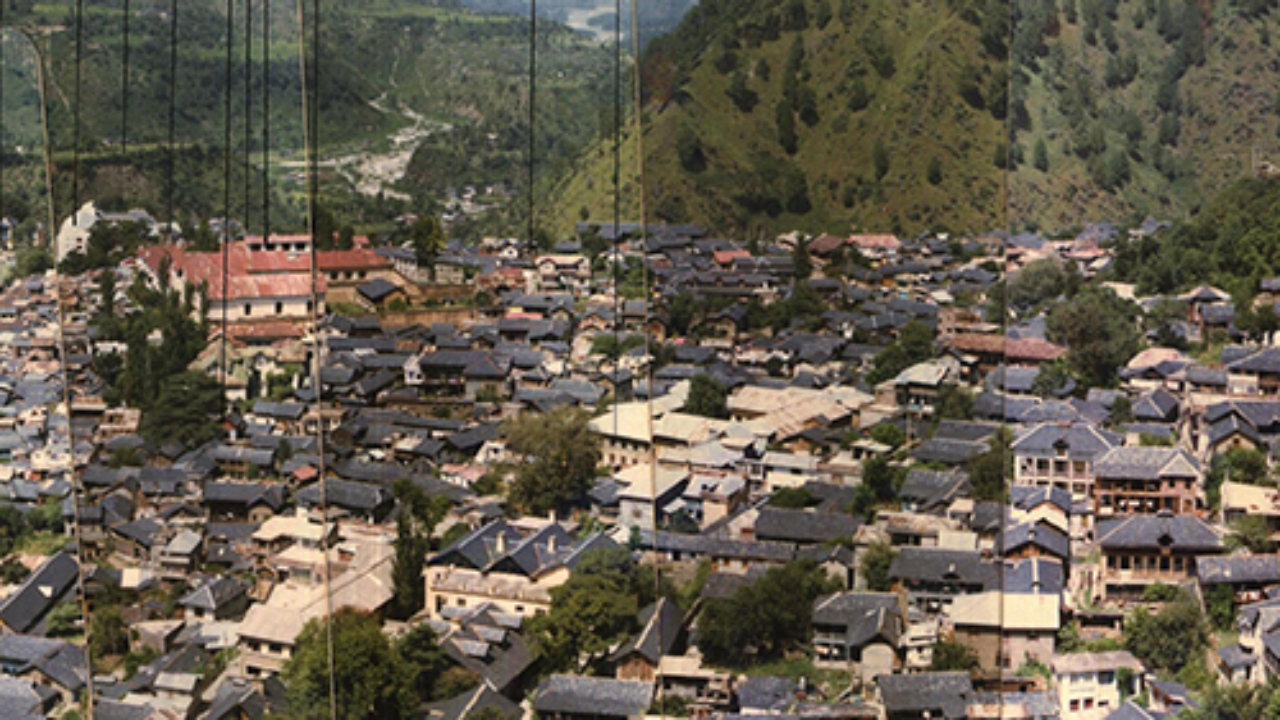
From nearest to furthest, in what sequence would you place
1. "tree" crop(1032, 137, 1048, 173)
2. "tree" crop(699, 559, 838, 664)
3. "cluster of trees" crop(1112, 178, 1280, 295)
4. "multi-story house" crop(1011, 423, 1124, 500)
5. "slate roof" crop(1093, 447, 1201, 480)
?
"tree" crop(699, 559, 838, 664) → "slate roof" crop(1093, 447, 1201, 480) → "multi-story house" crop(1011, 423, 1124, 500) → "cluster of trees" crop(1112, 178, 1280, 295) → "tree" crop(1032, 137, 1048, 173)

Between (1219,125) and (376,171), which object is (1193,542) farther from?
(1219,125)

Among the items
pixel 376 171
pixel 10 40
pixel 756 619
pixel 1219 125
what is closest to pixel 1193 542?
pixel 756 619

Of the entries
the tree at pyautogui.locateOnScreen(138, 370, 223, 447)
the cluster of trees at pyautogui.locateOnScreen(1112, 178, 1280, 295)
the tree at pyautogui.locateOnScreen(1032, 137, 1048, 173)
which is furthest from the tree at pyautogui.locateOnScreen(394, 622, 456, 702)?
the tree at pyautogui.locateOnScreen(1032, 137, 1048, 173)

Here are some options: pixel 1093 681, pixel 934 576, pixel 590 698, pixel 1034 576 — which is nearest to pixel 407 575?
pixel 590 698

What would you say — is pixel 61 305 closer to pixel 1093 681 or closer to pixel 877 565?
pixel 877 565

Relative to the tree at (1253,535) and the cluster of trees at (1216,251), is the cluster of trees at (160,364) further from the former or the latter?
the cluster of trees at (1216,251)

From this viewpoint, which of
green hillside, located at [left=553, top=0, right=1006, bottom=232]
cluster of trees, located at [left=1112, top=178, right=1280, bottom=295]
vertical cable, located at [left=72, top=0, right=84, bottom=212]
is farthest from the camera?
cluster of trees, located at [left=1112, top=178, right=1280, bottom=295]

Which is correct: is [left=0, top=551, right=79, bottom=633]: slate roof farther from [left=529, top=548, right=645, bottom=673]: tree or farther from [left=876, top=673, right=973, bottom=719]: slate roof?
[left=876, top=673, right=973, bottom=719]: slate roof
